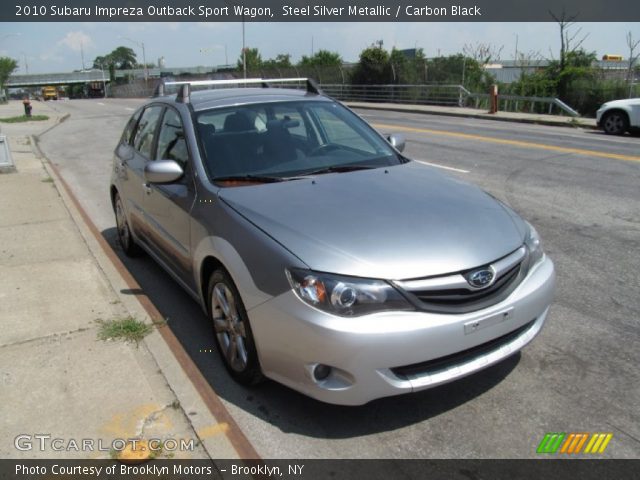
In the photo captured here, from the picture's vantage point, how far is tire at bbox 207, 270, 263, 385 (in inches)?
127

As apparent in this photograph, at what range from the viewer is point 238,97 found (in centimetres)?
457

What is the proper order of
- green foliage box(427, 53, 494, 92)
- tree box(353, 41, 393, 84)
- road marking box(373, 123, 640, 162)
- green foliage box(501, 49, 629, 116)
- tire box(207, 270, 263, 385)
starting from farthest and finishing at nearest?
tree box(353, 41, 393, 84)
green foliage box(427, 53, 494, 92)
green foliage box(501, 49, 629, 116)
road marking box(373, 123, 640, 162)
tire box(207, 270, 263, 385)

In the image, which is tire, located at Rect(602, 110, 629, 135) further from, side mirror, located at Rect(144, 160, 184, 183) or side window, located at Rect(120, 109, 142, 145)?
side mirror, located at Rect(144, 160, 184, 183)

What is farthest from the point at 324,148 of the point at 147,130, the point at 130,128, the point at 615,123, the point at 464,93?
the point at 464,93

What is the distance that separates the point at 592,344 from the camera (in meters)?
3.83

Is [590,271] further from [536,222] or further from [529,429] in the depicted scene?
[529,429]

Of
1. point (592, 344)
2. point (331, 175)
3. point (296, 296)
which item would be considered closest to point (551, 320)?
point (592, 344)

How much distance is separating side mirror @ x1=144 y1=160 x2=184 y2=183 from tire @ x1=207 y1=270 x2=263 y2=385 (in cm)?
82

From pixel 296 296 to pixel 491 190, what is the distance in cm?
643

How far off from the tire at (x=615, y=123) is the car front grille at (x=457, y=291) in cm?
1539

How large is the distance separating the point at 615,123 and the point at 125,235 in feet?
49.6

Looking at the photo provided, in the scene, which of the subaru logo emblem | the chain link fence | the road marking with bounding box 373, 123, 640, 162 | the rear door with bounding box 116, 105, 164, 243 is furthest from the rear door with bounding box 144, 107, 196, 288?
the chain link fence

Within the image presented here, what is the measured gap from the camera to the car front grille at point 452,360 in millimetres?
2814

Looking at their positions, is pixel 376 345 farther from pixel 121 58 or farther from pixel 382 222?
pixel 121 58
